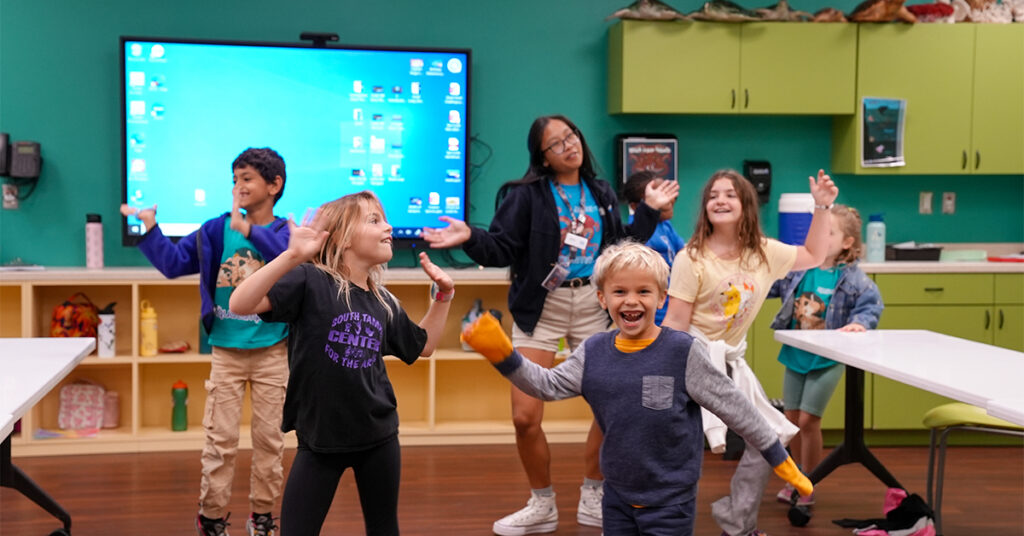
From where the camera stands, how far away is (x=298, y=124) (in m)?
4.80

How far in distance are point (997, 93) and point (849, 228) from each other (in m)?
2.11

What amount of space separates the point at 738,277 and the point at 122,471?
9.15 ft

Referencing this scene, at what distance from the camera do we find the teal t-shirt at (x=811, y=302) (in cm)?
363

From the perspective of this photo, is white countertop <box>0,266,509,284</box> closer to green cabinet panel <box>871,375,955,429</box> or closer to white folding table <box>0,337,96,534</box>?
white folding table <box>0,337,96,534</box>

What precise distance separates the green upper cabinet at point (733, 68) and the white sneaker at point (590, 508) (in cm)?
214

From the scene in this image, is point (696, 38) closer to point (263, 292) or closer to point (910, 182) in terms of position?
point (910, 182)

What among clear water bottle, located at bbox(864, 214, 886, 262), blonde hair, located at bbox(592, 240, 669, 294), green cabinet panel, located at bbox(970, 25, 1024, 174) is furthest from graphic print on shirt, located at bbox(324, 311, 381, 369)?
green cabinet panel, located at bbox(970, 25, 1024, 174)

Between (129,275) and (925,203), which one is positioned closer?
(129,275)

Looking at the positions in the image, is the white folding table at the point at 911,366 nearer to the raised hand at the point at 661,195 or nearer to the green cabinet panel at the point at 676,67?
the raised hand at the point at 661,195

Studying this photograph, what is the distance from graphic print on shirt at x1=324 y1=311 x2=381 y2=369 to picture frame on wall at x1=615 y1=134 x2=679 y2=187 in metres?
3.02

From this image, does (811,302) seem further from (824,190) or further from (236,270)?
(236,270)

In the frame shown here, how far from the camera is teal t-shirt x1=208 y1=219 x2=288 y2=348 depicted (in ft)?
9.91

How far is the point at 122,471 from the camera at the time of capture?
13.8ft

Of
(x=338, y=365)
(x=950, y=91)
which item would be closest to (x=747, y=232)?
(x=338, y=365)
